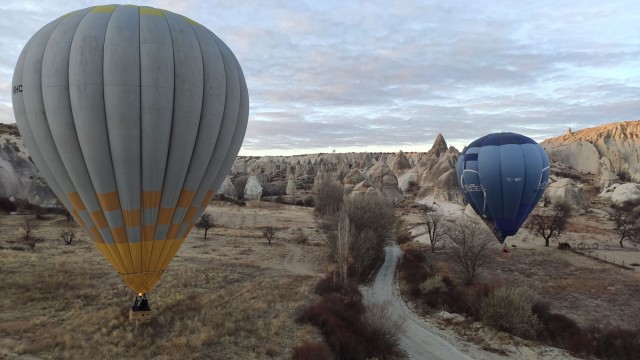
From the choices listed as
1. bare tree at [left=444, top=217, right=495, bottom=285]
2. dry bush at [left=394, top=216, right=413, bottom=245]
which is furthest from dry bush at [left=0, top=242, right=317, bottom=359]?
dry bush at [left=394, top=216, right=413, bottom=245]

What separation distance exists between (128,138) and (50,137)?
Answer: 8.30ft

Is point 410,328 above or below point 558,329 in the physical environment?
below

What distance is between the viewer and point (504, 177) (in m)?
29.0

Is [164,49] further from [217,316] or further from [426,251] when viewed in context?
[426,251]

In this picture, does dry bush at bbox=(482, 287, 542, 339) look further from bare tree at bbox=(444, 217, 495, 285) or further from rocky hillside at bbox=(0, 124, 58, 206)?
rocky hillside at bbox=(0, 124, 58, 206)

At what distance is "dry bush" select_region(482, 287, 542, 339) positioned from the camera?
1822 cm

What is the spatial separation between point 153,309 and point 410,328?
1190cm

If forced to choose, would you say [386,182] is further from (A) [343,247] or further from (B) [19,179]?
(B) [19,179]

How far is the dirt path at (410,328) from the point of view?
55.3 ft

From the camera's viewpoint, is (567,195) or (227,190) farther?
(227,190)

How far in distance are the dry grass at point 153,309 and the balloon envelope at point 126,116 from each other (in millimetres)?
2555

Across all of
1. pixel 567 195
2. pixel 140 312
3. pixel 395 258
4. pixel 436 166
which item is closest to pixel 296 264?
pixel 395 258

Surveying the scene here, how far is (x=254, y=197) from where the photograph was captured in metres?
76.4

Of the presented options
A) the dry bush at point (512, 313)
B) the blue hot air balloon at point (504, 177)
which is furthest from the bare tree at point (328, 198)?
the dry bush at point (512, 313)
